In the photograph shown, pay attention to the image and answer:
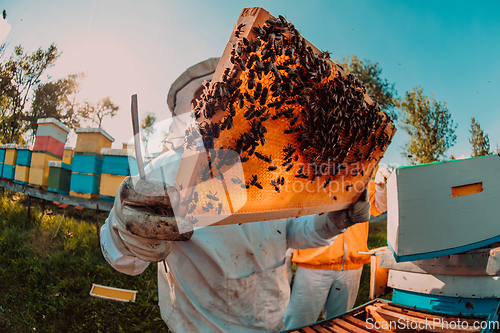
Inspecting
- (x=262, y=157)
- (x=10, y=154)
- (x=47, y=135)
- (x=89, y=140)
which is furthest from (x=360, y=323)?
(x=10, y=154)

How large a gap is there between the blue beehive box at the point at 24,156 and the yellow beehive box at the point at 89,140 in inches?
102

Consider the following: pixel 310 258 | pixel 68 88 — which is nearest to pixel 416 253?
pixel 310 258

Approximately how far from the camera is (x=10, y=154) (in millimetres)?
8234

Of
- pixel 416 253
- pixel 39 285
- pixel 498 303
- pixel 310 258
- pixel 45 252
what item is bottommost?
pixel 39 285

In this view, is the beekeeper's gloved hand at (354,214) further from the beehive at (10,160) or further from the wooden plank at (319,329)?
the beehive at (10,160)

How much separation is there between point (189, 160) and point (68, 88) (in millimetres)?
12568

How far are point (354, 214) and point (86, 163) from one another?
6.84 m

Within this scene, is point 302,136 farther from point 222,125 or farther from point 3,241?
point 3,241

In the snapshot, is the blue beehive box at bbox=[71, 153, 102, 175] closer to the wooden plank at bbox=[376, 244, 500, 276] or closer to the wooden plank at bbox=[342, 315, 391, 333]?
the wooden plank at bbox=[342, 315, 391, 333]

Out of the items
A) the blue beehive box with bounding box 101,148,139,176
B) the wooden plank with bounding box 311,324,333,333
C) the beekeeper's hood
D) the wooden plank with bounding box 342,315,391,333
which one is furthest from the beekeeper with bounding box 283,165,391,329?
the blue beehive box with bounding box 101,148,139,176

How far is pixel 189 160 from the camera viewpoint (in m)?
1.13

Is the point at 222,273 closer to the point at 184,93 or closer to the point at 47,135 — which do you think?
the point at 184,93

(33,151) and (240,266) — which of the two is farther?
(33,151)

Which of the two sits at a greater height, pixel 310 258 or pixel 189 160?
pixel 189 160
